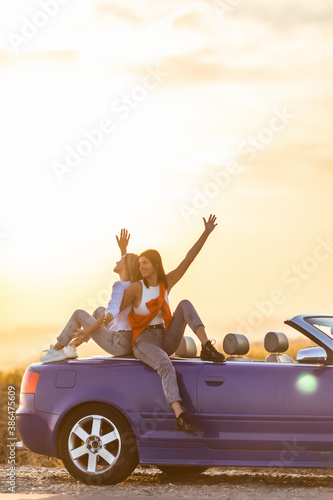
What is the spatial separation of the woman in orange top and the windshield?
0.96m

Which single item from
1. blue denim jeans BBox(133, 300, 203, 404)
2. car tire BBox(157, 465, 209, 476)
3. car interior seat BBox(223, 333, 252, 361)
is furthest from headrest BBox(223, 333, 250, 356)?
car tire BBox(157, 465, 209, 476)

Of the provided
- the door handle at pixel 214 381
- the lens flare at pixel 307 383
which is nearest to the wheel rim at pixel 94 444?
the door handle at pixel 214 381

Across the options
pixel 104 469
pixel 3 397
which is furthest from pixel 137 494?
pixel 3 397

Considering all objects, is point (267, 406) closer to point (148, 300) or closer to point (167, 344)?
point (167, 344)

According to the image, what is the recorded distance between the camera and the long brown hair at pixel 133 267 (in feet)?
34.9

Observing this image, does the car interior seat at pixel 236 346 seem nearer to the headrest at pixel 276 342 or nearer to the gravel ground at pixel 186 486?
the headrest at pixel 276 342

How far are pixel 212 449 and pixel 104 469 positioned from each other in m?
1.12

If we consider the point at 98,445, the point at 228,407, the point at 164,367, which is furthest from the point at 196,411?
the point at 98,445

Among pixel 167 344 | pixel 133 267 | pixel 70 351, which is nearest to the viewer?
pixel 167 344

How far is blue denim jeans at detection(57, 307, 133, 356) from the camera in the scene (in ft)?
34.2

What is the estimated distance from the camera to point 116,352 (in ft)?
34.3

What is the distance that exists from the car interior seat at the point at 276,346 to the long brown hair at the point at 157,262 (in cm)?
123

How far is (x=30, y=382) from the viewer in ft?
34.7

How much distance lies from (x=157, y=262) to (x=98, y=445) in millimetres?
1941
